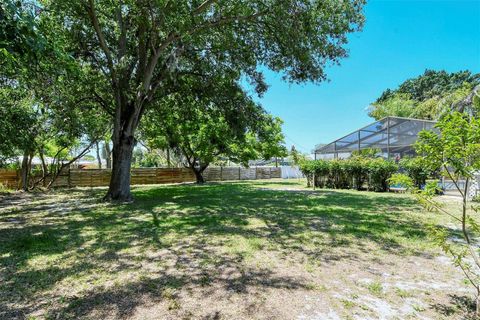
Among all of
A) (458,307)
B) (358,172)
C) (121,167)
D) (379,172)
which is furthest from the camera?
(358,172)

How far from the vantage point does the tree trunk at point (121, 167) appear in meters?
9.57

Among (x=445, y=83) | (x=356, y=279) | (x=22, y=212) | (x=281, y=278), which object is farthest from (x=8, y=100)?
(x=445, y=83)

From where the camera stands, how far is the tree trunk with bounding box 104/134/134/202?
957 cm

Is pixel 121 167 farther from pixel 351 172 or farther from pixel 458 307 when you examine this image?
pixel 351 172

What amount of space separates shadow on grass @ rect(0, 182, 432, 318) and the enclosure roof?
250 inches

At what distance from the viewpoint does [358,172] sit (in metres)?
13.5

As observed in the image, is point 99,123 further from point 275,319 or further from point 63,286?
point 275,319

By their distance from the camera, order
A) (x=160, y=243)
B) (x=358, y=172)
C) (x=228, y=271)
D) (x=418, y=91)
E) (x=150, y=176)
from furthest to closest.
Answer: (x=418, y=91) → (x=150, y=176) → (x=358, y=172) → (x=160, y=243) → (x=228, y=271)

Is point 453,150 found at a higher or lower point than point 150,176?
higher

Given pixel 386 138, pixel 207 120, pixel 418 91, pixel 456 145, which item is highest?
pixel 418 91

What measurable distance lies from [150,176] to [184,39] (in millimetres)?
14052

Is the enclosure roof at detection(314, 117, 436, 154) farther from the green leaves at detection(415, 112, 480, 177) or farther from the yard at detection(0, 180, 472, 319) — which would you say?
the green leaves at detection(415, 112, 480, 177)

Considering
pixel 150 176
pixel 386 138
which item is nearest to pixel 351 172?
pixel 386 138

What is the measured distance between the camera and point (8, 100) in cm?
934
